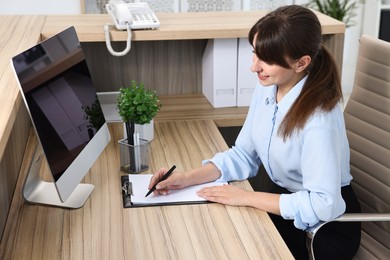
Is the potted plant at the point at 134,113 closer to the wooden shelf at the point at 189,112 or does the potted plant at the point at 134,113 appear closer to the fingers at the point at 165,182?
the fingers at the point at 165,182

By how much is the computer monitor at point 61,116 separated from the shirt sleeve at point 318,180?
44 cm

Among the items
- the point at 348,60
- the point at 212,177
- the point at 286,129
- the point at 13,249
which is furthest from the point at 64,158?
the point at 348,60

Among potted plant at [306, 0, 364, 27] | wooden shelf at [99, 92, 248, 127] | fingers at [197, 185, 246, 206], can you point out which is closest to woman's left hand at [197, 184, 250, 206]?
fingers at [197, 185, 246, 206]

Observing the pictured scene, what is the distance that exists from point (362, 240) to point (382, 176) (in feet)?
0.56

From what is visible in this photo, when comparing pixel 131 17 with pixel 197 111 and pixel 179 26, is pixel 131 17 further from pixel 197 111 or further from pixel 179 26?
pixel 197 111

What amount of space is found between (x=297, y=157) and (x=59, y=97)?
21.2 inches

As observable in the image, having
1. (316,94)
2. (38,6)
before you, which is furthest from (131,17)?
(38,6)

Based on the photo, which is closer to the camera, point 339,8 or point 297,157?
point 297,157

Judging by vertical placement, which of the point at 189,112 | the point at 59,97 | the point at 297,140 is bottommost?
the point at 189,112

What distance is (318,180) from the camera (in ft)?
4.31

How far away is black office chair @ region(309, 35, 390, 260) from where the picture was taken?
1.58 meters

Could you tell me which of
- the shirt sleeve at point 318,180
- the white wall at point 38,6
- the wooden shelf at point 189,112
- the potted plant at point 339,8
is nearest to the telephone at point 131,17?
the wooden shelf at point 189,112

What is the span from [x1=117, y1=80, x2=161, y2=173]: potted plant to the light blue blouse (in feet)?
0.61

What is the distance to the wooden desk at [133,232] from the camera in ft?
3.78
